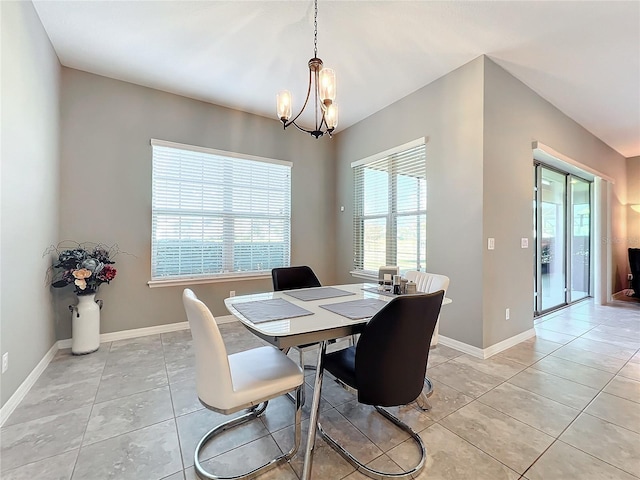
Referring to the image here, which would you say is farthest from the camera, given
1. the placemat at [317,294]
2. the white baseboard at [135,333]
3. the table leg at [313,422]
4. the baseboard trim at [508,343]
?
the white baseboard at [135,333]

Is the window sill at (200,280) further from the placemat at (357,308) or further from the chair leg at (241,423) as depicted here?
the placemat at (357,308)

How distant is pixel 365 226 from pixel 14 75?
3.81 m

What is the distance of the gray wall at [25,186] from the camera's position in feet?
6.21

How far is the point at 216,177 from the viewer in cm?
390

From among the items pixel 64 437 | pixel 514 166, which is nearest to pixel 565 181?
pixel 514 166

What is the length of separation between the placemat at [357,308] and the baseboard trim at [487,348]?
157cm

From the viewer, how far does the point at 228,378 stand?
4.17 ft

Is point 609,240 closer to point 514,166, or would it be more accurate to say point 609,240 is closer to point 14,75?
point 514,166

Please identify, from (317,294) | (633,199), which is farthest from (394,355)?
(633,199)

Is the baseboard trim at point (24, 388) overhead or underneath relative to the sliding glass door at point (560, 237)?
underneath

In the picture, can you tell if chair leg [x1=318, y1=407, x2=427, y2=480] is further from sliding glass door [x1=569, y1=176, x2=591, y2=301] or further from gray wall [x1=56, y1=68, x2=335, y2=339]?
sliding glass door [x1=569, y1=176, x2=591, y2=301]

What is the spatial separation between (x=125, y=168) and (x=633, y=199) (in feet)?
29.4

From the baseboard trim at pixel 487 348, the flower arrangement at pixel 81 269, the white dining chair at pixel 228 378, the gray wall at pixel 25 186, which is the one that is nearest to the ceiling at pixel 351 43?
the gray wall at pixel 25 186

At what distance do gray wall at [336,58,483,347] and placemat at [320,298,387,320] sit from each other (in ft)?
4.73
